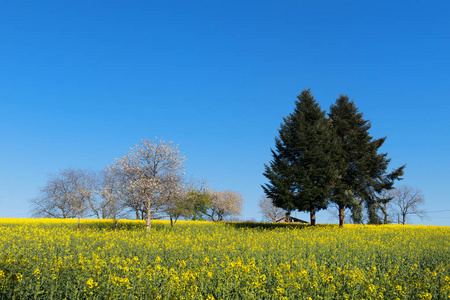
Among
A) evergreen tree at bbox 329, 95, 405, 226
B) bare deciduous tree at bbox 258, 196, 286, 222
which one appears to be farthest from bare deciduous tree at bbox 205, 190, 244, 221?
evergreen tree at bbox 329, 95, 405, 226

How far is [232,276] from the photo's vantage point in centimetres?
795

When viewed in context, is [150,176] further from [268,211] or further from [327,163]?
[268,211]

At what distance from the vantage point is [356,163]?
37.5m

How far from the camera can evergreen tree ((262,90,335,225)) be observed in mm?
33406

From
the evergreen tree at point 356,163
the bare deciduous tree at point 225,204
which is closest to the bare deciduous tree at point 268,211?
the bare deciduous tree at point 225,204

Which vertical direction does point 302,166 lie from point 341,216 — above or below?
above

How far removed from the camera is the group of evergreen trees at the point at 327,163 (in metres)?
33.7

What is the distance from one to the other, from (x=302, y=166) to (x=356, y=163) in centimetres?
754

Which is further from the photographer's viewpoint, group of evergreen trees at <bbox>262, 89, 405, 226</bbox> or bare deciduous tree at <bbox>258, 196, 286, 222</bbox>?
bare deciduous tree at <bbox>258, 196, 286, 222</bbox>

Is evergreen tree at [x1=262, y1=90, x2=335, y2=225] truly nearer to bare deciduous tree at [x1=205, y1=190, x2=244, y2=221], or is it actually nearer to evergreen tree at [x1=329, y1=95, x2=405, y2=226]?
evergreen tree at [x1=329, y1=95, x2=405, y2=226]

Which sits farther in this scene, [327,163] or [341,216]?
[341,216]

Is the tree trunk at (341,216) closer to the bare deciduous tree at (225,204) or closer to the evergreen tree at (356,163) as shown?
the evergreen tree at (356,163)

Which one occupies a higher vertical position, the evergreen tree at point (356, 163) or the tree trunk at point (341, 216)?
the evergreen tree at point (356, 163)

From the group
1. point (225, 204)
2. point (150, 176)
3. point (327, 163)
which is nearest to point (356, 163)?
point (327, 163)
